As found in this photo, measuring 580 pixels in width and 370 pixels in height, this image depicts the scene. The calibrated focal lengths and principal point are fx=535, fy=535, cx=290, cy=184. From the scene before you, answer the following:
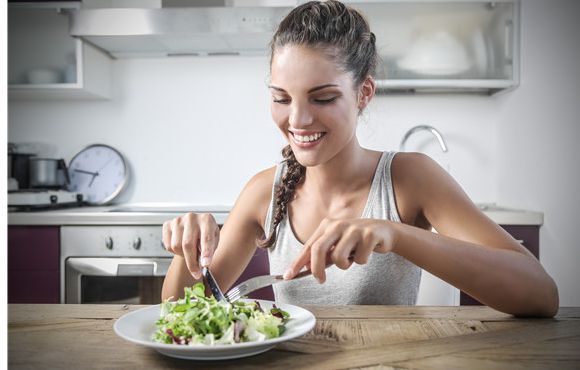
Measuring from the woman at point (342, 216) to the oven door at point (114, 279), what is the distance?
0.90 meters

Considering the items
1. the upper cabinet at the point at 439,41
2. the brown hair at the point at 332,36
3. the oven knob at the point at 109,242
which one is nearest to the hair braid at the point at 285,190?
the brown hair at the point at 332,36

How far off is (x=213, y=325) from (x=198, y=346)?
66 millimetres

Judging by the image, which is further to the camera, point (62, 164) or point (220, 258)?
point (62, 164)

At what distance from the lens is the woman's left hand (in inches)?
32.2

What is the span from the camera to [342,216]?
139cm

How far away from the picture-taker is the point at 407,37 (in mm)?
2551

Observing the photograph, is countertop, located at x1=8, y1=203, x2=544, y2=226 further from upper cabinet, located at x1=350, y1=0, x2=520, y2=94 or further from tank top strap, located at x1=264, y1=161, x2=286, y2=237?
tank top strap, located at x1=264, y1=161, x2=286, y2=237

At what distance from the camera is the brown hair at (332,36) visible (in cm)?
120

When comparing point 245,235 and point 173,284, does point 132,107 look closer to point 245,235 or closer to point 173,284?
point 245,235

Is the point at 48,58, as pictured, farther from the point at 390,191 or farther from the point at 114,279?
the point at 390,191

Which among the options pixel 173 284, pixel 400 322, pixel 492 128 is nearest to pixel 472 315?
pixel 400 322

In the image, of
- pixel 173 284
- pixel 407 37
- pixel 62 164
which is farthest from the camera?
pixel 62 164

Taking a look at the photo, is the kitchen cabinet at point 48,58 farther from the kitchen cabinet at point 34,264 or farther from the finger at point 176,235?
the finger at point 176,235

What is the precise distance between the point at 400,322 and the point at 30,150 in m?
2.54
